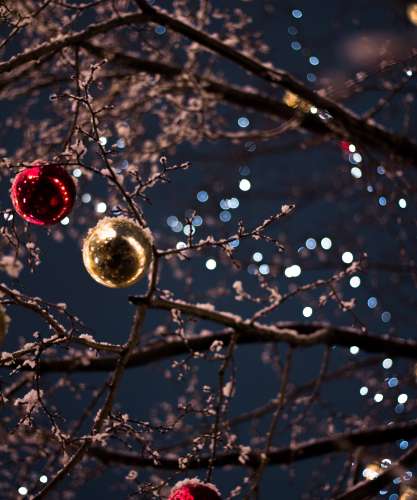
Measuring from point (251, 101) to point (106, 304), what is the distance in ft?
41.9

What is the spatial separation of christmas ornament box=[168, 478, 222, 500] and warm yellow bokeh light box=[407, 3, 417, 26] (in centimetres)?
385

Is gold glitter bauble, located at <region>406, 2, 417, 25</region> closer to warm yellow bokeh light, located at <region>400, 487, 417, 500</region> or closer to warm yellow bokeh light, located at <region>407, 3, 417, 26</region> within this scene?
warm yellow bokeh light, located at <region>407, 3, 417, 26</region>

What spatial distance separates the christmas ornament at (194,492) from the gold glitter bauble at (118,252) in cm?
84

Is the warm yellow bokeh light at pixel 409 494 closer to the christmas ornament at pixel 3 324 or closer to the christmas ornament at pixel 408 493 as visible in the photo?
the christmas ornament at pixel 408 493

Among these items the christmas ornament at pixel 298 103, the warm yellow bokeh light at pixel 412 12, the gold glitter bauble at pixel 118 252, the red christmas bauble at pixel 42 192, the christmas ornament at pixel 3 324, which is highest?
the warm yellow bokeh light at pixel 412 12

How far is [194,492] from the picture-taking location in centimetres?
220

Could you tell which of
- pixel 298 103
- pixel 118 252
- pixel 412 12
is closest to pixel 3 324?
pixel 118 252

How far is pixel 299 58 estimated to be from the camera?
23.5ft

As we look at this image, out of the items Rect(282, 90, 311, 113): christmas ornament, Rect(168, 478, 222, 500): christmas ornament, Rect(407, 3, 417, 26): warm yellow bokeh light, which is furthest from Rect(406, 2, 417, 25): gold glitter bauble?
Rect(168, 478, 222, 500): christmas ornament

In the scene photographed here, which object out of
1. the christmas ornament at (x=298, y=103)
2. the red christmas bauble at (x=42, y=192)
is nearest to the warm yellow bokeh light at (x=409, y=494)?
the christmas ornament at (x=298, y=103)

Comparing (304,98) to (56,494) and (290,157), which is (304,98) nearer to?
(56,494)

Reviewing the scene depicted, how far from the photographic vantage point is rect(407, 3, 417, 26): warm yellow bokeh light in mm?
4359

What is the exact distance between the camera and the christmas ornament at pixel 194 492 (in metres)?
2.20

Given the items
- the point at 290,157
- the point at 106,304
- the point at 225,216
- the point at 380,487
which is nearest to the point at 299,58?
the point at 225,216
